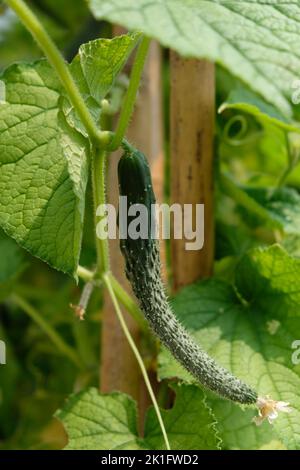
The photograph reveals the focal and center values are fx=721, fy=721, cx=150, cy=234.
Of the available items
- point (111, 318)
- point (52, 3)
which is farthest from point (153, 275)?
point (52, 3)

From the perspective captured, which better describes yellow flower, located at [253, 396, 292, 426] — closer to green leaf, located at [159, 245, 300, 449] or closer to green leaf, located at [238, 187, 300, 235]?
green leaf, located at [159, 245, 300, 449]

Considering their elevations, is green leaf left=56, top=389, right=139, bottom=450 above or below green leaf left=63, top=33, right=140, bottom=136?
below

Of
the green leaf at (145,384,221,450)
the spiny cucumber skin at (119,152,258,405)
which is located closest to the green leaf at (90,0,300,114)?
the spiny cucumber skin at (119,152,258,405)

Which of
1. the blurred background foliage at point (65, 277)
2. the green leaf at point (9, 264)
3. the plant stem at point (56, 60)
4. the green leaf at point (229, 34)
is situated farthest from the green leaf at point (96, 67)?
→ the green leaf at point (9, 264)

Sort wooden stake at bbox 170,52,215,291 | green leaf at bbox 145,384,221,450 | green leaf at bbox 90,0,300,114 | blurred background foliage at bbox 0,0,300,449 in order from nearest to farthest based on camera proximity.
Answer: green leaf at bbox 90,0,300,114 → green leaf at bbox 145,384,221,450 → wooden stake at bbox 170,52,215,291 → blurred background foliage at bbox 0,0,300,449

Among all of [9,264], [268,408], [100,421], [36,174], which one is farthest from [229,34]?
[9,264]

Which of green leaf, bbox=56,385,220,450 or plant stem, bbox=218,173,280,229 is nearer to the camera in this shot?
green leaf, bbox=56,385,220,450
